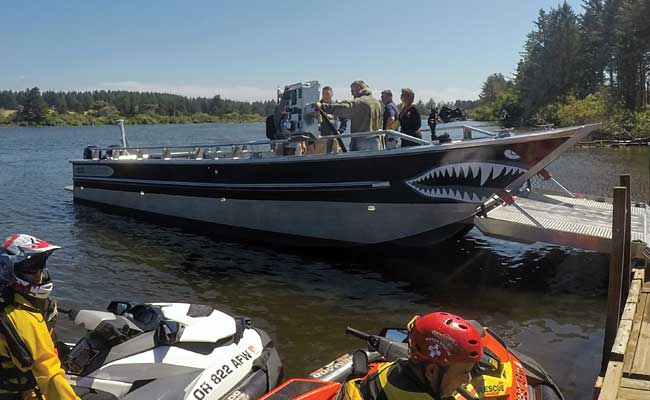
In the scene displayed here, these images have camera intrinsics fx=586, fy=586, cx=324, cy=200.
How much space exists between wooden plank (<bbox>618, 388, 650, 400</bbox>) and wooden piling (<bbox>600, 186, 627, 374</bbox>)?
1979mm

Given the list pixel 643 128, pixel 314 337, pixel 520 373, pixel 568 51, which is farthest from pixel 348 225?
pixel 568 51

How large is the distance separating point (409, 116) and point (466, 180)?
188 cm

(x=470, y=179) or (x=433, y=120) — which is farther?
(x=433, y=120)

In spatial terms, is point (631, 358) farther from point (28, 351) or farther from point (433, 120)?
point (433, 120)

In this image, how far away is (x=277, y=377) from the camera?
5.52 m

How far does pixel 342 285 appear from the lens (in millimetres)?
10188

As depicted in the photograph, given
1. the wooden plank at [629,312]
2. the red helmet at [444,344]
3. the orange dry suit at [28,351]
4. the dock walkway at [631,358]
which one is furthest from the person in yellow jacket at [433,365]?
the wooden plank at [629,312]

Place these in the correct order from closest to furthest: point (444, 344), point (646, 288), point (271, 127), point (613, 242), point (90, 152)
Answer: point (444, 344) < point (613, 242) < point (646, 288) < point (271, 127) < point (90, 152)

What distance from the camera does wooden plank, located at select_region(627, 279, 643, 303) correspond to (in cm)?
682

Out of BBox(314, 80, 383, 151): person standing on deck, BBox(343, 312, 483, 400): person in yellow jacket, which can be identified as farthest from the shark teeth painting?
BBox(343, 312, 483, 400): person in yellow jacket

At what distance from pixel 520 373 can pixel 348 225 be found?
23.7 feet

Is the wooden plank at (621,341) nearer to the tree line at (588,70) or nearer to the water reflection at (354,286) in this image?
the water reflection at (354,286)

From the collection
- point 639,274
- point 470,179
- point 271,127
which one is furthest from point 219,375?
point 271,127

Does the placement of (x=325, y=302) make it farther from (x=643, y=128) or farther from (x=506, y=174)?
(x=643, y=128)
